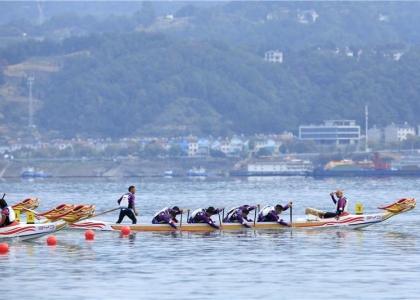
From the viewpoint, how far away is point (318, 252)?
55156 millimetres

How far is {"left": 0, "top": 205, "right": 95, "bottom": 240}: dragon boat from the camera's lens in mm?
58031

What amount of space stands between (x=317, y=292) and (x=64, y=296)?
25.0 feet

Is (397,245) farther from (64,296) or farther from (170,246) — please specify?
(64,296)

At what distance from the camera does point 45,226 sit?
58250 millimetres

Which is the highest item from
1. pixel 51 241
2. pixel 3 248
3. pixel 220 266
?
pixel 51 241

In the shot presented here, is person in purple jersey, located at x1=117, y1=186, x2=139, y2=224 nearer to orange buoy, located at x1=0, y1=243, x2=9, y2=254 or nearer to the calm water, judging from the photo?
the calm water

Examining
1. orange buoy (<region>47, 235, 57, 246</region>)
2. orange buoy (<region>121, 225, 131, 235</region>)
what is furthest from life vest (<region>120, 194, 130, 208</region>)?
orange buoy (<region>47, 235, 57, 246</region>)

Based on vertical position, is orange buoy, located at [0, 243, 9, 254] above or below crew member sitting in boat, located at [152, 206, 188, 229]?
below

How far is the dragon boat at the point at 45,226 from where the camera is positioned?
5803cm

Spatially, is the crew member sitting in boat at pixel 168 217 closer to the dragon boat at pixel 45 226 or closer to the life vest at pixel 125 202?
the life vest at pixel 125 202

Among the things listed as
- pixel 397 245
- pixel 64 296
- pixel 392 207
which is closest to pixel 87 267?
pixel 64 296

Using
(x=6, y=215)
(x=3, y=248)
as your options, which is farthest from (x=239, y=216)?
(x=3, y=248)

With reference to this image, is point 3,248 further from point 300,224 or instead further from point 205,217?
point 300,224

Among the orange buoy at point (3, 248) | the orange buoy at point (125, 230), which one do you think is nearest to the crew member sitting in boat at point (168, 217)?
the orange buoy at point (125, 230)
